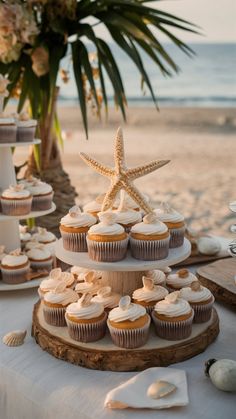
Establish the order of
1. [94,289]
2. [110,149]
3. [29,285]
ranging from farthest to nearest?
1. [110,149]
2. [29,285]
3. [94,289]

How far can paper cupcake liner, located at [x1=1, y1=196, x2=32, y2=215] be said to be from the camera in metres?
1.73

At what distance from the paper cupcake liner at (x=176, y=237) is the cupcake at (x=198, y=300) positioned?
12cm

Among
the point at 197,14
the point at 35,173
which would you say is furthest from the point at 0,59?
the point at 197,14

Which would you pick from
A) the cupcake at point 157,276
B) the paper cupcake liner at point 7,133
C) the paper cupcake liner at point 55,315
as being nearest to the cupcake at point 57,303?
the paper cupcake liner at point 55,315

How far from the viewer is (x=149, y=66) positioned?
17.0m

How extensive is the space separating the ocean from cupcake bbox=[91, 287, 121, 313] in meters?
12.5

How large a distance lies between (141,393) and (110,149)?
904 cm

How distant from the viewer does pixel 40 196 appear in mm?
1823

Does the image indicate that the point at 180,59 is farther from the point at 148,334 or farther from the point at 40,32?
the point at 148,334

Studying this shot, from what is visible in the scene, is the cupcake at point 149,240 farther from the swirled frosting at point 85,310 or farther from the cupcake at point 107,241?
the swirled frosting at point 85,310

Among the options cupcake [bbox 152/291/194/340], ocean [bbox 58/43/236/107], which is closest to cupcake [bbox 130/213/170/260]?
cupcake [bbox 152/291/194/340]

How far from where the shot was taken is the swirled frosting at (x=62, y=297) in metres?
1.36

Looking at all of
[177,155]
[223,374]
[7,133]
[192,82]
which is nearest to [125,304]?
[223,374]

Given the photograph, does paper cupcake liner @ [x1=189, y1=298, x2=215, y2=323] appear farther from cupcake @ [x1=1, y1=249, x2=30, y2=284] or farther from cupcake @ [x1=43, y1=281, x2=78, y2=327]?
cupcake @ [x1=1, y1=249, x2=30, y2=284]
